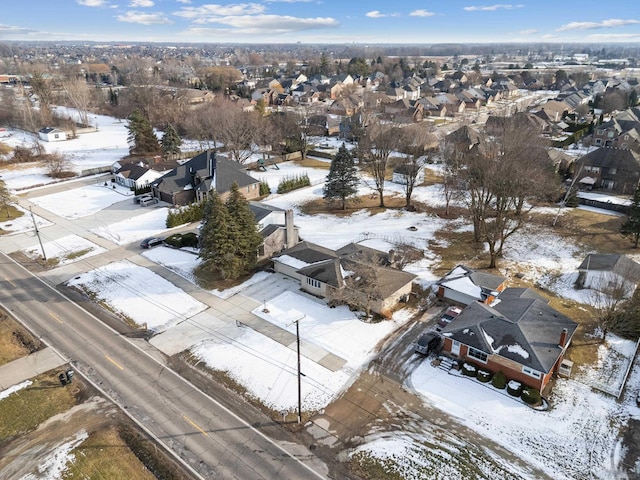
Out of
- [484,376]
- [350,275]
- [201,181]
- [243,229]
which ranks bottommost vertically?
[484,376]

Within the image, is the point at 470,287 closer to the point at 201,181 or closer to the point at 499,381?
the point at 499,381

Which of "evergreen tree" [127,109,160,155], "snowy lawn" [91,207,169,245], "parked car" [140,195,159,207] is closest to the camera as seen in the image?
"snowy lawn" [91,207,169,245]

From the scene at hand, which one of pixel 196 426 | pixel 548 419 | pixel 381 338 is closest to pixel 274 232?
pixel 381 338

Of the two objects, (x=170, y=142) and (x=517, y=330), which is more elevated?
(x=170, y=142)

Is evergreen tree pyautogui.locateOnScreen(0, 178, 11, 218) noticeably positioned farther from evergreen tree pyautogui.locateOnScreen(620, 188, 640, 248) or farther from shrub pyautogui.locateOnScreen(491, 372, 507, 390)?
evergreen tree pyautogui.locateOnScreen(620, 188, 640, 248)

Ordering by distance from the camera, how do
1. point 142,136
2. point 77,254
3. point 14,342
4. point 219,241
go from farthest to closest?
point 142,136, point 77,254, point 219,241, point 14,342

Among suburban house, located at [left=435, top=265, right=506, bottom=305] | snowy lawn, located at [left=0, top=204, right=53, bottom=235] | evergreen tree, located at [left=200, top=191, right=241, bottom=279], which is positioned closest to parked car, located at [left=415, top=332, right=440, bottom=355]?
suburban house, located at [left=435, top=265, right=506, bottom=305]

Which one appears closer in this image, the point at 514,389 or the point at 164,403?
the point at 164,403
